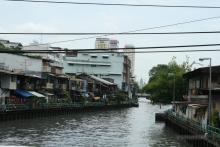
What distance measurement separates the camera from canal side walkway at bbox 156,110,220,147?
110ft

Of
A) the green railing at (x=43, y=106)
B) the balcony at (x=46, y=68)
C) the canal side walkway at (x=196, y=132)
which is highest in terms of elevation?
the balcony at (x=46, y=68)

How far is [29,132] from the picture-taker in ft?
161

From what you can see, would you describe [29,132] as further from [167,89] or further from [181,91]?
[167,89]

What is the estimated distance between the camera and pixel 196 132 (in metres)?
42.1

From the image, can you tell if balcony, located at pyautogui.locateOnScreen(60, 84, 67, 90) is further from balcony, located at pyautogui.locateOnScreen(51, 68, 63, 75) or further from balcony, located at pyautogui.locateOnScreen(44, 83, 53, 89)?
balcony, located at pyautogui.locateOnScreen(44, 83, 53, 89)

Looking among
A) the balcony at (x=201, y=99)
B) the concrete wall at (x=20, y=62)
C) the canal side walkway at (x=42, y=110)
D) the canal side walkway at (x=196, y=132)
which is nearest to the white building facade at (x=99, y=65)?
the canal side walkway at (x=42, y=110)

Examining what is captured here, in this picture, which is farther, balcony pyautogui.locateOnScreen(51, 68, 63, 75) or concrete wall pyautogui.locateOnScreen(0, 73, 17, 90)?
balcony pyautogui.locateOnScreen(51, 68, 63, 75)

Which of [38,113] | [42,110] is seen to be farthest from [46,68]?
[38,113]

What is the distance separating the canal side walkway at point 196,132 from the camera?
3363 centimetres

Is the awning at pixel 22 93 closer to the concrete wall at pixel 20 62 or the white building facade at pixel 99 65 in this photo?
the concrete wall at pixel 20 62

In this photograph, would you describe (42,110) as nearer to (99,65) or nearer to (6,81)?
(6,81)

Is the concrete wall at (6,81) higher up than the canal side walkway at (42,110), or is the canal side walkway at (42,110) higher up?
the concrete wall at (6,81)

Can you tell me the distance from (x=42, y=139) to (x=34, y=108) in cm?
3006

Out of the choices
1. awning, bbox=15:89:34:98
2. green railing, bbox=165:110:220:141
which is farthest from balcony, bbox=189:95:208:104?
awning, bbox=15:89:34:98
